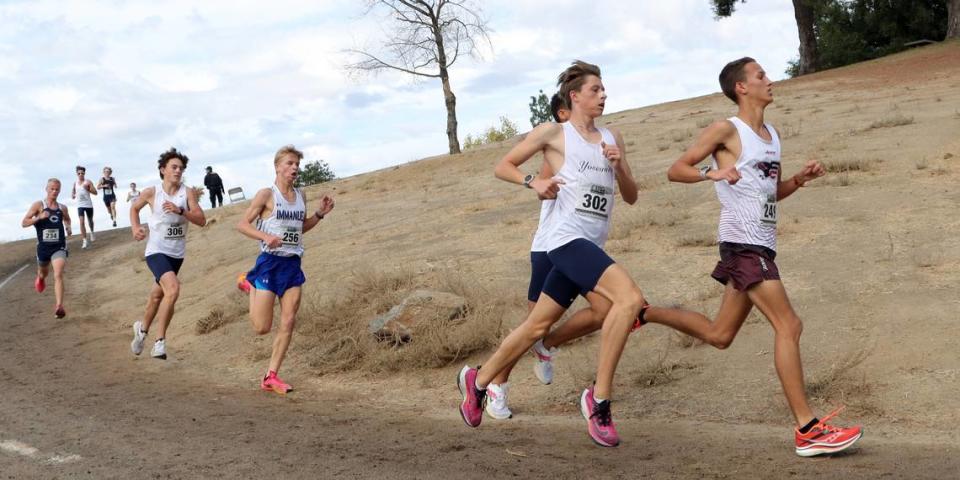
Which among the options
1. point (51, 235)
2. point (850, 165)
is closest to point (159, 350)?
point (51, 235)

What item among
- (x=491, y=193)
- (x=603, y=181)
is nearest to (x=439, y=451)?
(x=603, y=181)

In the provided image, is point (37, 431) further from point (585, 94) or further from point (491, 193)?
point (491, 193)

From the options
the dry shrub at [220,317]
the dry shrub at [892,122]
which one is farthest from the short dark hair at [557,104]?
the dry shrub at [892,122]

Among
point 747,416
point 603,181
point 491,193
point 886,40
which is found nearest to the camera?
→ point 603,181

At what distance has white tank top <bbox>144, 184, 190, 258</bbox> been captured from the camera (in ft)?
35.5

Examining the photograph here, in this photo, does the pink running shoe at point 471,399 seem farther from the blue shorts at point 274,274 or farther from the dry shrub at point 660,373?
the blue shorts at point 274,274

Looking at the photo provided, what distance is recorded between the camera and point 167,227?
10.8m

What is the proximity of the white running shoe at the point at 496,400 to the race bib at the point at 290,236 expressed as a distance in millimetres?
2916

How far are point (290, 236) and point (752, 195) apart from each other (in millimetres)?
4631

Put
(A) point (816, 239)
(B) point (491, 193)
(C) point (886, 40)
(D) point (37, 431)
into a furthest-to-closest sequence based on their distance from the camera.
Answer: (C) point (886, 40) < (B) point (491, 193) < (A) point (816, 239) < (D) point (37, 431)

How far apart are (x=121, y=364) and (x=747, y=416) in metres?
7.36

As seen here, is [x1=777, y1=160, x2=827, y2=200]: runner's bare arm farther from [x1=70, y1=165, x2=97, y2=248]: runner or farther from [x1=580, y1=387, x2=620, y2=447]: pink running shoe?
[x1=70, y1=165, x2=97, y2=248]: runner

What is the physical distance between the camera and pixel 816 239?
1220 centimetres

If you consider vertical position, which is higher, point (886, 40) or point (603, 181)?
point (886, 40)
